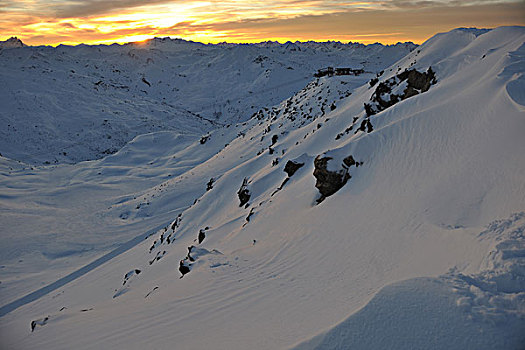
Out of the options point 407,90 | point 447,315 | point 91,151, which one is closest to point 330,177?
point 447,315

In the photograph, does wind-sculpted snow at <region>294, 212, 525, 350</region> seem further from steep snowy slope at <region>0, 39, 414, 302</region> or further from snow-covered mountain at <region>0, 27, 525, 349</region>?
steep snowy slope at <region>0, 39, 414, 302</region>

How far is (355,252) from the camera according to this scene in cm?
623

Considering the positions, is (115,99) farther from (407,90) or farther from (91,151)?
(407,90)

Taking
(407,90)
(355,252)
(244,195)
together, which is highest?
(407,90)

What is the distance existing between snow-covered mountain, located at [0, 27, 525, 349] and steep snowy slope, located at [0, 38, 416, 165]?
30969 mm

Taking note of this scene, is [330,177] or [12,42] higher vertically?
[12,42]

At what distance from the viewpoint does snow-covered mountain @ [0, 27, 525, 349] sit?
4012mm

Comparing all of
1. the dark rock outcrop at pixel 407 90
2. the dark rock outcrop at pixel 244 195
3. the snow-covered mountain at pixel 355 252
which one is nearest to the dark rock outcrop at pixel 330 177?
the snow-covered mountain at pixel 355 252

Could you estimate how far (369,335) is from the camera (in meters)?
3.73

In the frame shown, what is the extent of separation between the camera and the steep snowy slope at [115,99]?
43.7 metres

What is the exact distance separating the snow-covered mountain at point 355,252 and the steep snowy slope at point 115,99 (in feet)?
102

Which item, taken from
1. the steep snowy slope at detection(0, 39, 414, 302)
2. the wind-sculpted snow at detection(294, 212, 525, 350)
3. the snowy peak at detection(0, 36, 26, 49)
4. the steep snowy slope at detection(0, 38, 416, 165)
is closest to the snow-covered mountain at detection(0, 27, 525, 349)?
the wind-sculpted snow at detection(294, 212, 525, 350)

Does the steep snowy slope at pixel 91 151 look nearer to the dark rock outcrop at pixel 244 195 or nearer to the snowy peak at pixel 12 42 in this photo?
the dark rock outcrop at pixel 244 195

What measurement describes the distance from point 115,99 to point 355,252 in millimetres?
63824
